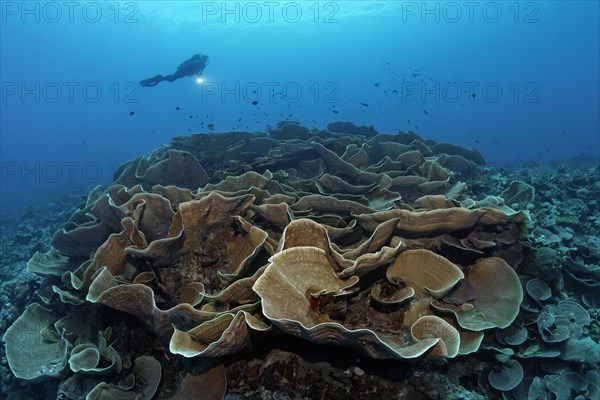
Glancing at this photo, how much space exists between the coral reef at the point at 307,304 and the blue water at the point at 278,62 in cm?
6389

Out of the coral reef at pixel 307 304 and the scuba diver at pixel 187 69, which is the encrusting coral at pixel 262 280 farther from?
the scuba diver at pixel 187 69

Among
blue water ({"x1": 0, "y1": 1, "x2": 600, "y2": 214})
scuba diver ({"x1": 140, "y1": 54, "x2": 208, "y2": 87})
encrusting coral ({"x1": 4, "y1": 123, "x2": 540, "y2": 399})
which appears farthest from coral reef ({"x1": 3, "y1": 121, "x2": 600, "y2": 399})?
blue water ({"x1": 0, "y1": 1, "x2": 600, "y2": 214})

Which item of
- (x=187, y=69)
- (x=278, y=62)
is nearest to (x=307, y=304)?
(x=187, y=69)

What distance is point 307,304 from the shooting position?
2.67 meters

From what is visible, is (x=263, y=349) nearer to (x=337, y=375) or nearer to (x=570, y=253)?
(x=337, y=375)

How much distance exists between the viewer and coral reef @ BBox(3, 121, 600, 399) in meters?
2.69

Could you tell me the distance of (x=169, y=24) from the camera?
7600 centimetres

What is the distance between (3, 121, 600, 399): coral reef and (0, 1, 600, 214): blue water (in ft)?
210

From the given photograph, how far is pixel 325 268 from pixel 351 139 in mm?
5141

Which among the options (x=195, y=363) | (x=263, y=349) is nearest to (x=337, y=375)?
(x=263, y=349)

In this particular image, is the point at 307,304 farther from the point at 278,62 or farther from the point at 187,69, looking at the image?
the point at 278,62

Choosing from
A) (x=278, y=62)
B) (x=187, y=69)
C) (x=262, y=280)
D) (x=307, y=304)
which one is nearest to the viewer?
(x=262, y=280)

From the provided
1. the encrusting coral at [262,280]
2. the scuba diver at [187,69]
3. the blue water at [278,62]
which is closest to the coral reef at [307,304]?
the encrusting coral at [262,280]

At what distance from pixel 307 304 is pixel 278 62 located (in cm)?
12412
